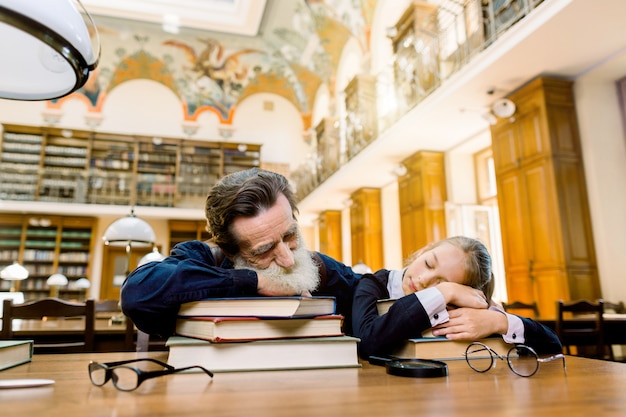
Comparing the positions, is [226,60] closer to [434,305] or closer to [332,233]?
[332,233]

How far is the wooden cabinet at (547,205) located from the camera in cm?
523

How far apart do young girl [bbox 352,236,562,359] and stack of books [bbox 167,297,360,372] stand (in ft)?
0.67

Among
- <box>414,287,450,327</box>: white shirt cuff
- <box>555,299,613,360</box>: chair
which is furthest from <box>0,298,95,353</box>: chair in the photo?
<box>555,299,613,360</box>: chair

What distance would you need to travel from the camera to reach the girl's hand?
108 centimetres

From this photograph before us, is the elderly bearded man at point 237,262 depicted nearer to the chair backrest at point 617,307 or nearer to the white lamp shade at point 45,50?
the white lamp shade at point 45,50

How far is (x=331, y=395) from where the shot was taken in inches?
26.0

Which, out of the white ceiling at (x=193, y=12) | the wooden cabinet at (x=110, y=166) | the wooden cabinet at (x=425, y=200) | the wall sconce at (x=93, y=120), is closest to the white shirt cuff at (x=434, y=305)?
the wooden cabinet at (x=425, y=200)

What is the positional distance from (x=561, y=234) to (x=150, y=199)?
1080cm

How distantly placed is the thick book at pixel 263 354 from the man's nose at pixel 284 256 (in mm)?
298

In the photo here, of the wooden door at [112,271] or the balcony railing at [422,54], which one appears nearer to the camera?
the balcony railing at [422,54]

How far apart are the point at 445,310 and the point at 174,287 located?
0.62 m

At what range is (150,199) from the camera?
13.3 m

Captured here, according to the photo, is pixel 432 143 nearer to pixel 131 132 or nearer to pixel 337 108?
pixel 337 108

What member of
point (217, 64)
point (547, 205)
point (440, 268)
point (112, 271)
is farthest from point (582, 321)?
point (217, 64)
